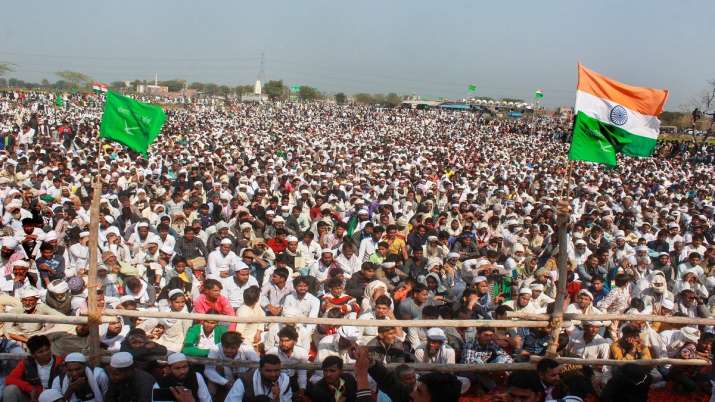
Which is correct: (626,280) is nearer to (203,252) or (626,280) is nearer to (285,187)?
(203,252)

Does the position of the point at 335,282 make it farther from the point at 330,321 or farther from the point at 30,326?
the point at 30,326

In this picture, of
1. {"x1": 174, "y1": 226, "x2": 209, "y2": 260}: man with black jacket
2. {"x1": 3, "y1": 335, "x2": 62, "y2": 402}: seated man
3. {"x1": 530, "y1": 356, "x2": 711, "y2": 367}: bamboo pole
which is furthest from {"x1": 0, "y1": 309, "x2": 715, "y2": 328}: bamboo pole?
{"x1": 174, "y1": 226, "x2": 209, "y2": 260}: man with black jacket

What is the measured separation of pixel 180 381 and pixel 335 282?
2.11 metres

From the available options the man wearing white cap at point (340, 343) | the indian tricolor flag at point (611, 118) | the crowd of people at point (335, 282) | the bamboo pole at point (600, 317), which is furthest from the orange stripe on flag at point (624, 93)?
the man wearing white cap at point (340, 343)

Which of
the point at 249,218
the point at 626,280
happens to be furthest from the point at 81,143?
the point at 626,280

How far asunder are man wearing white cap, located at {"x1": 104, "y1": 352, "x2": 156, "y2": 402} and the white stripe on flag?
3804 mm

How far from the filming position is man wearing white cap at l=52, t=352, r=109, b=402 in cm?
359

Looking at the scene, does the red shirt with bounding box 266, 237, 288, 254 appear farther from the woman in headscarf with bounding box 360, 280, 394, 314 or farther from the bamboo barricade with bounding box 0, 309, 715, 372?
the bamboo barricade with bounding box 0, 309, 715, 372

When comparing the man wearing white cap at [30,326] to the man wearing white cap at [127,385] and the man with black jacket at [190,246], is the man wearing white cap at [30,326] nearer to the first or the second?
the man wearing white cap at [127,385]

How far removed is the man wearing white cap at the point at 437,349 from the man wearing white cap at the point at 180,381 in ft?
5.89

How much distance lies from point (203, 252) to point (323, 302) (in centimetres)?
261

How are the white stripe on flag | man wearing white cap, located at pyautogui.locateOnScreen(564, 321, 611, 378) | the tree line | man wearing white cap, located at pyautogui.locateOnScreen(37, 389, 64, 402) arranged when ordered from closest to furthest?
man wearing white cap, located at pyautogui.locateOnScreen(37, 389, 64, 402)
the white stripe on flag
man wearing white cap, located at pyautogui.locateOnScreen(564, 321, 611, 378)
the tree line

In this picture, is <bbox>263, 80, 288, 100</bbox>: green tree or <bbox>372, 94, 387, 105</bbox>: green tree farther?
<bbox>372, 94, 387, 105</bbox>: green tree

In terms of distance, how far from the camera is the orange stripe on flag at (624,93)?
13.4 ft
